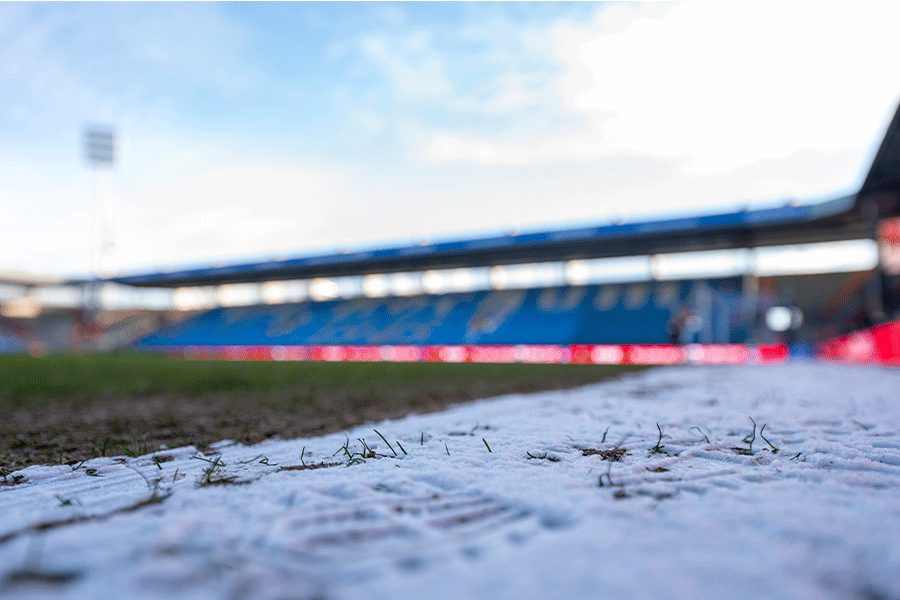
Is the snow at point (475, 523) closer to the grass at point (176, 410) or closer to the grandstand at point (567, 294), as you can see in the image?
the grass at point (176, 410)

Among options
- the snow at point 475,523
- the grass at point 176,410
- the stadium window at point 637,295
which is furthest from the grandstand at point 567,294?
the snow at point 475,523

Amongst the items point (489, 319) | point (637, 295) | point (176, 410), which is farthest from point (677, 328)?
point (176, 410)

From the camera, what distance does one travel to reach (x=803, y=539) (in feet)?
3.95

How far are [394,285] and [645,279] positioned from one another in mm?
14533

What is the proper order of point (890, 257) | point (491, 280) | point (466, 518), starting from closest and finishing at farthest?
point (466, 518), point (890, 257), point (491, 280)

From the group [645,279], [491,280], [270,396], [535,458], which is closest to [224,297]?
[491,280]

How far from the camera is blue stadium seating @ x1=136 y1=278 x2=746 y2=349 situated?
22.7m

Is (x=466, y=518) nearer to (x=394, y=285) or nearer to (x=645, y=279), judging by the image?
(x=645, y=279)

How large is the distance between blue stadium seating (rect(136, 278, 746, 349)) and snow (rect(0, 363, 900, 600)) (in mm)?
21112

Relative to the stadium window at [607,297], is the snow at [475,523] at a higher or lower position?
lower

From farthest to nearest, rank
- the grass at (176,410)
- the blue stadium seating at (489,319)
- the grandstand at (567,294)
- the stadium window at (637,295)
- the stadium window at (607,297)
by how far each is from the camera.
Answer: the stadium window at (607,297) → the stadium window at (637,295) → the blue stadium seating at (489,319) → the grandstand at (567,294) → the grass at (176,410)

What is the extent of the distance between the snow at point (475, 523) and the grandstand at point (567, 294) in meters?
14.3

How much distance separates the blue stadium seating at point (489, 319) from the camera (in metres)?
22.7

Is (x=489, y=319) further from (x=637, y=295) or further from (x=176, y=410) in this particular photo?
(x=176, y=410)
